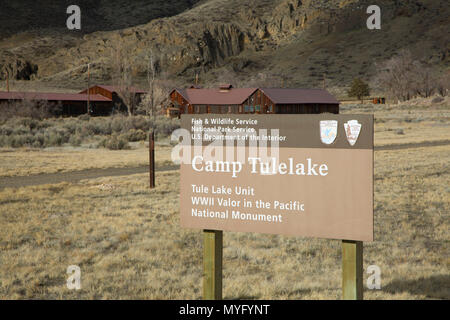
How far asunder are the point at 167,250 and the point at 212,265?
9.98 feet

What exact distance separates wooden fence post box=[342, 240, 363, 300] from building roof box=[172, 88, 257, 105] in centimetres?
6039

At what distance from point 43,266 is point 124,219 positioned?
300 cm

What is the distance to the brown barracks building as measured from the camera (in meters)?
64.0

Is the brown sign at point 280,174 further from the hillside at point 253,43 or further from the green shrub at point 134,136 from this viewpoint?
the hillside at point 253,43

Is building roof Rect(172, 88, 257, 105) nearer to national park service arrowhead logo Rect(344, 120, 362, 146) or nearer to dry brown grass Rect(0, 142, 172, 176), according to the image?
dry brown grass Rect(0, 142, 172, 176)

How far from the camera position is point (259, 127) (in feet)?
19.3

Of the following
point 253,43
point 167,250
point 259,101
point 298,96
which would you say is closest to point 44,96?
point 259,101

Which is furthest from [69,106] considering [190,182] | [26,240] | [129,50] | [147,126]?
[129,50]

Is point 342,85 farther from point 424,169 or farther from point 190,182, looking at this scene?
point 190,182

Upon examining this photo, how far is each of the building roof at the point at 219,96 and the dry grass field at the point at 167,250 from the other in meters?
52.0

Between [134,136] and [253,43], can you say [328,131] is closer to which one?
[134,136]

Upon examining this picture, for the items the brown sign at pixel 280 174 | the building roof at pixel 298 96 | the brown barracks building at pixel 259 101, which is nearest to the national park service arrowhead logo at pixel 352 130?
the brown sign at pixel 280 174

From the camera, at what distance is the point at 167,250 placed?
9.18 meters

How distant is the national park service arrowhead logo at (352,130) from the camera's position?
216 inches
